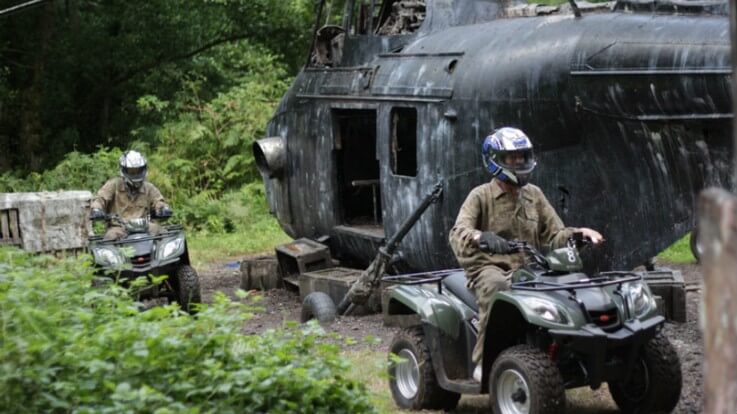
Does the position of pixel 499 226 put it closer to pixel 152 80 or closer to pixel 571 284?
pixel 571 284

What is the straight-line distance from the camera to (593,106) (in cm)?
1100

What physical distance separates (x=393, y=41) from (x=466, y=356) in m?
6.17

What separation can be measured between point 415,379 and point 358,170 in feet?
21.2

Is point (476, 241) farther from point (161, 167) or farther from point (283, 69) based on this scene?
point (283, 69)

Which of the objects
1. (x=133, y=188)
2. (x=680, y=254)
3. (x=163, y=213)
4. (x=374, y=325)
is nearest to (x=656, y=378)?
(x=374, y=325)

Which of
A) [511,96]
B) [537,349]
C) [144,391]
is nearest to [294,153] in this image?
[511,96]

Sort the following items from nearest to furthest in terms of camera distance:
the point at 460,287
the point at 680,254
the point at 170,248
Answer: the point at 460,287
the point at 170,248
the point at 680,254

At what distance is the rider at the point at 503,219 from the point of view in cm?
827

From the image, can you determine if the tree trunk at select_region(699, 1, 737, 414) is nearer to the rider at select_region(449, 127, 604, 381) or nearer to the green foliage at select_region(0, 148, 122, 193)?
the rider at select_region(449, 127, 604, 381)

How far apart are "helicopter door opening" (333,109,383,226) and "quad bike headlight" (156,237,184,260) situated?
2.01 metres

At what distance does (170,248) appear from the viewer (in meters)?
13.8

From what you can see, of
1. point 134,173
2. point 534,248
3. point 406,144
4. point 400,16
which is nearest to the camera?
point 534,248

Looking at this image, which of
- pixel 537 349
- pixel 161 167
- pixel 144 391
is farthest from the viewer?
pixel 161 167

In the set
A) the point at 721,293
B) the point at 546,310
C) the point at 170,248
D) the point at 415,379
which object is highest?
the point at 721,293
